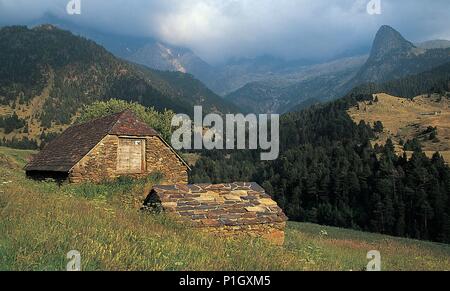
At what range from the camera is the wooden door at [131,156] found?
84.4ft

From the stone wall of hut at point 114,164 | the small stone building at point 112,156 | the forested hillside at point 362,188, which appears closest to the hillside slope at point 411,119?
the forested hillside at point 362,188

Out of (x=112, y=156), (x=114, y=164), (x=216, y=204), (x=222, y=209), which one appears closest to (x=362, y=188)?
(x=114, y=164)

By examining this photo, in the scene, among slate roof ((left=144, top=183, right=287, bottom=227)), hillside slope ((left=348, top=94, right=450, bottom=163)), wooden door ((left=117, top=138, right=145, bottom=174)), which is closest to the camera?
slate roof ((left=144, top=183, right=287, bottom=227))

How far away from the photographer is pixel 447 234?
50469 millimetres

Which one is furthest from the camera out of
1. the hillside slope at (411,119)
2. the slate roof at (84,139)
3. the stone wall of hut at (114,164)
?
the hillside slope at (411,119)

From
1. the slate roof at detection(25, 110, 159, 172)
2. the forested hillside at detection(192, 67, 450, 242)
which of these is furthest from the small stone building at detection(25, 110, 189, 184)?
the forested hillside at detection(192, 67, 450, 242)

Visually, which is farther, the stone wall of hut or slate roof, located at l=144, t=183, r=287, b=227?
the stone wall of hut

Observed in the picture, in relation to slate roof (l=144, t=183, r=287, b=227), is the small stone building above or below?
above

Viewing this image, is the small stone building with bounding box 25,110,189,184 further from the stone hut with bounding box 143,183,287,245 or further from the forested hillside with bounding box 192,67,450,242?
the forested hillside with bounding box 192,67,450,242

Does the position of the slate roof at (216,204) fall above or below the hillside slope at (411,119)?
below

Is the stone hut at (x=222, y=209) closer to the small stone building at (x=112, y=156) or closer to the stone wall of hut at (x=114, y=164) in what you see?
the stone wall of hut at (x=114, y=164)

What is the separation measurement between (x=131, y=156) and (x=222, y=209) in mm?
12638

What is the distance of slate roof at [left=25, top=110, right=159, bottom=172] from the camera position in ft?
82.7
